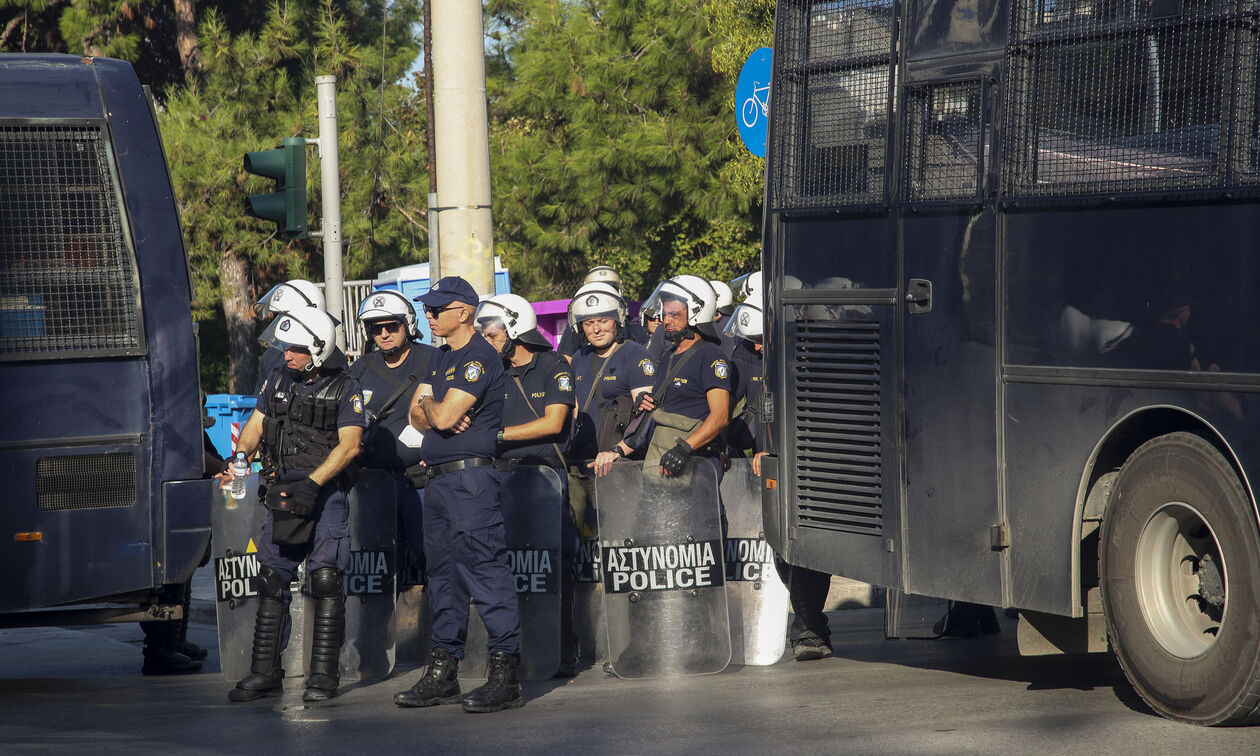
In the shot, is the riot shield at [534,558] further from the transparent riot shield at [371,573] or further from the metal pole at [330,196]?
the metal pole at [330,196]

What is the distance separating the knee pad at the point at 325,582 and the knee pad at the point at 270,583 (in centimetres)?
16

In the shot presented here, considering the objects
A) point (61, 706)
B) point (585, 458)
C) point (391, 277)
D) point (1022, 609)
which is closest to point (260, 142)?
point (391, 277)

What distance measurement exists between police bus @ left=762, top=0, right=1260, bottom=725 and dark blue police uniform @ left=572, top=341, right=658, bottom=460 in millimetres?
1107

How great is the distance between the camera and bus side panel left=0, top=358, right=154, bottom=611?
7.23m

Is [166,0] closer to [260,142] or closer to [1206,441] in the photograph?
[260,142]

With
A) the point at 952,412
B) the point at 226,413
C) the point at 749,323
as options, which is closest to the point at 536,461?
the point at 749,323

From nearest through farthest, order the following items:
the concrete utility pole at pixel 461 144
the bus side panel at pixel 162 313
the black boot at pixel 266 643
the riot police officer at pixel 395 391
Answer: the black boot at pixel 266 643
the bus side panel at pixel 162 313
the riot police officer at pixel 395 391
the concrete utility pole at pixel 461 144

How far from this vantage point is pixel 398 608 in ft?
28.2

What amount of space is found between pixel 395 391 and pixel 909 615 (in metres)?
3.11

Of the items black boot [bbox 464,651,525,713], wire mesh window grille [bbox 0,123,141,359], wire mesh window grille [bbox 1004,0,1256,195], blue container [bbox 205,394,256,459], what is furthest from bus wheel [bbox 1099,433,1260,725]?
blue container [bbox 205,394,256,459]

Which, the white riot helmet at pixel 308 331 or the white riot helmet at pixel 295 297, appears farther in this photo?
the white riot helmet at pixel 295 297

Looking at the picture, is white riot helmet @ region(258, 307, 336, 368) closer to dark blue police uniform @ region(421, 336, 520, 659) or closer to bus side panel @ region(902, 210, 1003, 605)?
dark blue police uniform @ region(421, 336, 520, 659)

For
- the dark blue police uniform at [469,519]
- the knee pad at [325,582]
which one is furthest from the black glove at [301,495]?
the dark blue police uniform at [469,519]

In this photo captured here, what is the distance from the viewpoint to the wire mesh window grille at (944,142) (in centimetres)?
667
